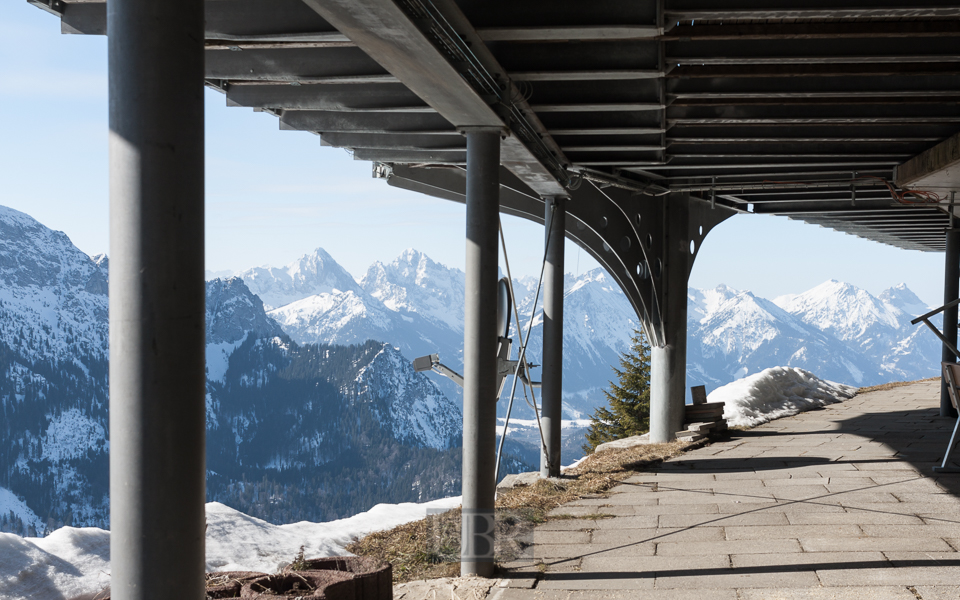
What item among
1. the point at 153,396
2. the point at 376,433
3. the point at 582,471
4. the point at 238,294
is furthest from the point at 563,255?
the point at 238,294

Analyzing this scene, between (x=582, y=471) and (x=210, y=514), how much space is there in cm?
424

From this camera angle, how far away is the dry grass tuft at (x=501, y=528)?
5250mm

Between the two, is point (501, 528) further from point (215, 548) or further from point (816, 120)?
point (816, 120)

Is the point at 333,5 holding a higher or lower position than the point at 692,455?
higher

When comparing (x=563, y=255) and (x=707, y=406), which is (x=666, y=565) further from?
(x=707, y=406)

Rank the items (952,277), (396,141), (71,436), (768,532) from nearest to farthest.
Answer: (768,532)
(396,141)
(952,277)
(71,436)

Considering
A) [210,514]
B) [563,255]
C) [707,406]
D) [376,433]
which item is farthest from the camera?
[376,433]

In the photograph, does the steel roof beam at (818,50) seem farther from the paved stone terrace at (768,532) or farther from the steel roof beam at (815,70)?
the paved stone terrace at (768,532)

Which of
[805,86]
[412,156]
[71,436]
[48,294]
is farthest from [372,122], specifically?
[48,294]

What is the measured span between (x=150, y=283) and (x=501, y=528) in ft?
14.3

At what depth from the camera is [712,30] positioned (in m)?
4.73

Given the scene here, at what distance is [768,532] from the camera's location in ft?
18.3

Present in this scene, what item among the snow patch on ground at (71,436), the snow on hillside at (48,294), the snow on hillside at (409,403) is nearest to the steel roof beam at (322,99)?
the snow patch on ground at (71,436)

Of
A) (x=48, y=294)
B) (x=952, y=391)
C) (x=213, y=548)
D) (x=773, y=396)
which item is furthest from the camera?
(x=48, y=294)
